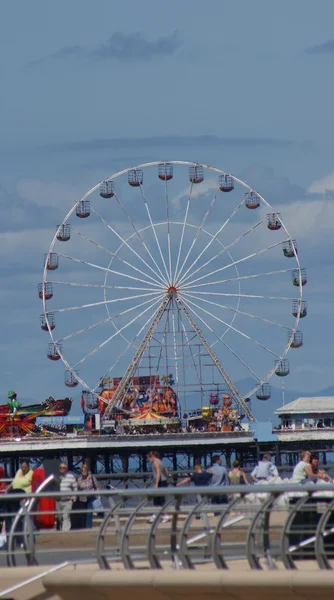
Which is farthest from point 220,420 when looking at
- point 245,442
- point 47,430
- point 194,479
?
point 194,479

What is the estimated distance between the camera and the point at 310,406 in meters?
120

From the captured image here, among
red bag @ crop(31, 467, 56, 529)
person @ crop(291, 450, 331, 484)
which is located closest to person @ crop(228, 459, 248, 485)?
person @ crop(291, 450, 331, 484)

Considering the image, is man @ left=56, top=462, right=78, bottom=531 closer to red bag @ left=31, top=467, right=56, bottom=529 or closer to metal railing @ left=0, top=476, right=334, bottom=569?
red bag @ left=31, top=467, right=56, bottom=529

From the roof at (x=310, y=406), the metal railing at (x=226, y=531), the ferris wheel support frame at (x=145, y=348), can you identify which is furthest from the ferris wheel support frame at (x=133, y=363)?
the metal railing at (x=226, y=531)

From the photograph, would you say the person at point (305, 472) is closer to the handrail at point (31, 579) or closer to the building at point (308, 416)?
the handrail at point (31, 579)

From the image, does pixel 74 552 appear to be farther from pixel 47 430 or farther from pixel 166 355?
pixel 47 430

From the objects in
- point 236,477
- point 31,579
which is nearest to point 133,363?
point 236,477

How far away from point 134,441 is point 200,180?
71.8 feet

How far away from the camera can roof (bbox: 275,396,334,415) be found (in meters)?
118

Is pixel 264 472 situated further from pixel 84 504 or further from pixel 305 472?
pixel 84 504

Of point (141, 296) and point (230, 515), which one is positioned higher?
point (141, 296)

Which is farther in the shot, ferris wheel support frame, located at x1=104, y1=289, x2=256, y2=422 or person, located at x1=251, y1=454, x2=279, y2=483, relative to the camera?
ferris wheel support frame, located at x1=104, y1=289, x2=256, y2=422

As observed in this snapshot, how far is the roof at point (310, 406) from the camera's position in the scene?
118375 mm

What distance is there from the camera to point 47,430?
111 meters
